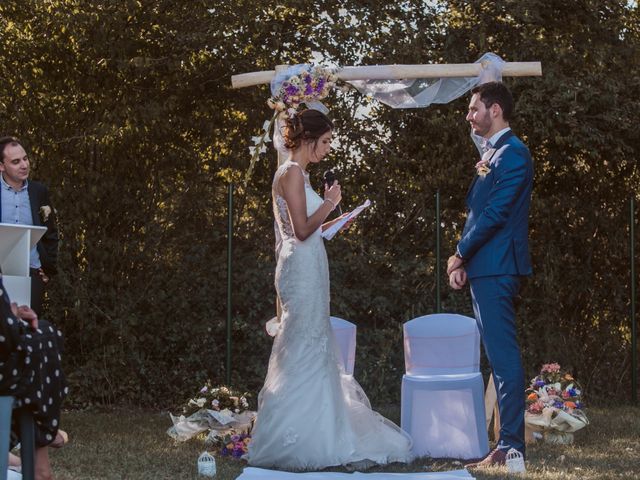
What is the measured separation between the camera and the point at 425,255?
7.85 m

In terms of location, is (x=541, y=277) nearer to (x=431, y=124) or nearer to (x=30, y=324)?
(x=431, y=124)

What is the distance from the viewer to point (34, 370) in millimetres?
3324

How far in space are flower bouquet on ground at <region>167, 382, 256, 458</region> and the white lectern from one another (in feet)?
6.04

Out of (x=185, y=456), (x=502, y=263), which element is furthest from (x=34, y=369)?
(x=502, y=263)

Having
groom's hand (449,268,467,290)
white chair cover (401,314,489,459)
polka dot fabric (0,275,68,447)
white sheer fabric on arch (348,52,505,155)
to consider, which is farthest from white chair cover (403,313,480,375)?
polka dot fabric (0,275,68,447)

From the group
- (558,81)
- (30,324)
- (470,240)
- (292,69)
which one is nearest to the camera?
(30,324)

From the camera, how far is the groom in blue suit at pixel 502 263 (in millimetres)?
4738

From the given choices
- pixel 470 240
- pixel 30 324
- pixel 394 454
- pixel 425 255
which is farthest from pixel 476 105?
pixel 425 255

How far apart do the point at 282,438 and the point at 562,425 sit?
66.0 inches

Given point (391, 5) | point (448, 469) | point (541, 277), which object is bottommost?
point (448, 469)

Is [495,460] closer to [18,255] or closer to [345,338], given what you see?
[345,338]

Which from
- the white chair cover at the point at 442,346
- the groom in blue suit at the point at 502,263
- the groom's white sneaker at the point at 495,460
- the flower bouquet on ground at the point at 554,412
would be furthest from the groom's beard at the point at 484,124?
the flower bouquet on ground at the point at 554,412

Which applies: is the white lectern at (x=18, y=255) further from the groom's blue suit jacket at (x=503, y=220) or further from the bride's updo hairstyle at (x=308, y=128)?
the groom's blue suit jacket at (x=503, y=220)

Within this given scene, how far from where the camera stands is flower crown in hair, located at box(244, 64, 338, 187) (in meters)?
5.39
